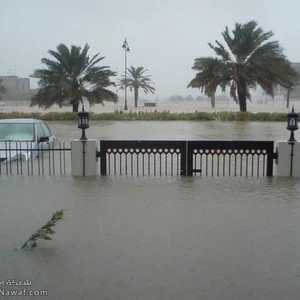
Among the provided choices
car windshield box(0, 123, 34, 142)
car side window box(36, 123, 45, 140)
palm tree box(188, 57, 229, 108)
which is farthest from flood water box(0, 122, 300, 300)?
palm tree box(188, 57, 229, 108)

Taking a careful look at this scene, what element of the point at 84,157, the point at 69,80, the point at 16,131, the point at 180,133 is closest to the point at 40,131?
the point at 16,131

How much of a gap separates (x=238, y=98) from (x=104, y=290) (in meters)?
33.6

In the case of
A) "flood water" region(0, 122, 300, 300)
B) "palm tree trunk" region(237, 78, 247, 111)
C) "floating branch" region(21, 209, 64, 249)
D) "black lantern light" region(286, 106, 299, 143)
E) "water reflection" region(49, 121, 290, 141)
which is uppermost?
"palm tree trunk" region(237, 78, 247, 111)

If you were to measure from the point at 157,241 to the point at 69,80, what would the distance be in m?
31.5

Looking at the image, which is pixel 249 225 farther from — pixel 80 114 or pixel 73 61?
pixel 73 61

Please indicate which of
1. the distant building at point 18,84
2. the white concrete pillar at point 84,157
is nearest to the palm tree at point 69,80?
the white concrete pillar at point 84,157

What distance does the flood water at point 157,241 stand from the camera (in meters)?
3.87

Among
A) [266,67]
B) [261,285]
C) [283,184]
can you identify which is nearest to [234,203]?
[283,184]

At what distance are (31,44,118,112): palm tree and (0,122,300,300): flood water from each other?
89.9ft

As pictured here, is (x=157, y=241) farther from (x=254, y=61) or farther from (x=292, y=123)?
(x=254, y=61)

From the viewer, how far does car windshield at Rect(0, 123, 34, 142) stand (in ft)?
41.5

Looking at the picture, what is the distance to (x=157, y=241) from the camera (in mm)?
5016

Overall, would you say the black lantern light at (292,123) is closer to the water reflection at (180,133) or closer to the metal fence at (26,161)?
the metal fence at (26,161)

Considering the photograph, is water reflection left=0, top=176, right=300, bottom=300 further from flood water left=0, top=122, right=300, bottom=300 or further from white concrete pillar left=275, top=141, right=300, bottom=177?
white concrete pillar left=275, top=141, right=300, bottom=177
